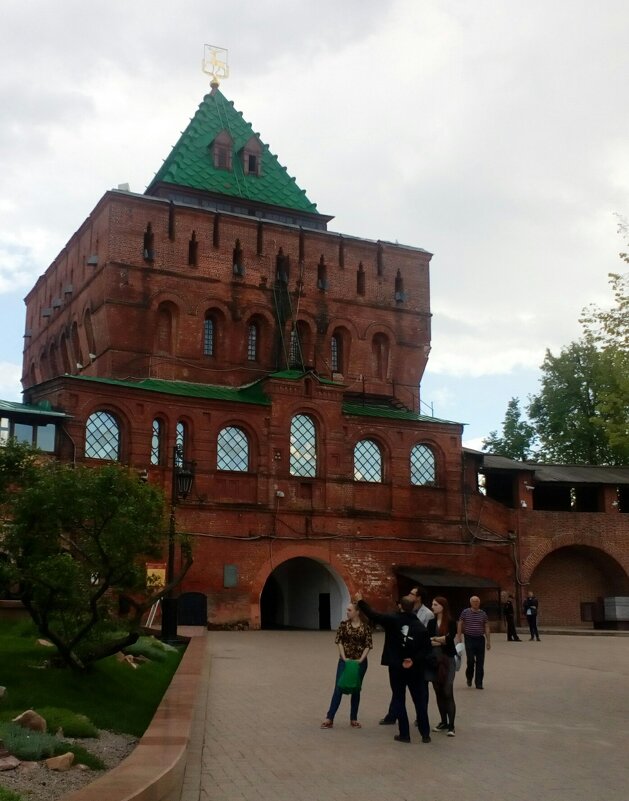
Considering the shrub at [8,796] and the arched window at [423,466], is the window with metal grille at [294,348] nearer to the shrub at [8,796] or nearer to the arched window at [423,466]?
the arched window at [423,466]

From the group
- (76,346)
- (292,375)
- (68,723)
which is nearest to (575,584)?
(292,375)

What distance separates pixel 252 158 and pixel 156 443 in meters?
17.3

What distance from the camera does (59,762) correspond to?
26.6 ft

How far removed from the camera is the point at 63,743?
870 centimetres

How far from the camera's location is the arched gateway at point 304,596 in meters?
34.8

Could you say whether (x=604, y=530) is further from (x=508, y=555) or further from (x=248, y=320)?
(x=248, y=320)

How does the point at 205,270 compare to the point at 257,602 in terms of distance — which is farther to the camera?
the point at 205,270

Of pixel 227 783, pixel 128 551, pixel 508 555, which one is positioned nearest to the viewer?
pixel 227 783

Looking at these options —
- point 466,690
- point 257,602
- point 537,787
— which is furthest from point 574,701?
point 257,602

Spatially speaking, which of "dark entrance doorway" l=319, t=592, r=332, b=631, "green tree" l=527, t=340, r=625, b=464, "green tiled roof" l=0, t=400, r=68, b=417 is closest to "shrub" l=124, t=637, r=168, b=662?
"green tiled roof" l=0, t=400, r=68, b=417

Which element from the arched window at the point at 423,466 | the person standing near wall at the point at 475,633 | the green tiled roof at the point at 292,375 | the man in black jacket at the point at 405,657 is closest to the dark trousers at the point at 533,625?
the arched window at the point at 423,466

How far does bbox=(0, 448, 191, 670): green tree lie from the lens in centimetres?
1277

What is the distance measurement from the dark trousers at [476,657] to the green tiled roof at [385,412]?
20696mm

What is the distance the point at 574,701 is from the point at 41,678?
25.6ft
